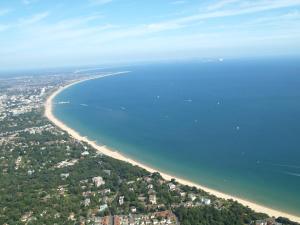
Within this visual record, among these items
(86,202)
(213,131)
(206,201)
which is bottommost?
(86,202)

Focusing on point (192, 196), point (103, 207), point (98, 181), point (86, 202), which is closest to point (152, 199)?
point (192, 196)

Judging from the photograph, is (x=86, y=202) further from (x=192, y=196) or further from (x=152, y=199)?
(x=192, y=196)

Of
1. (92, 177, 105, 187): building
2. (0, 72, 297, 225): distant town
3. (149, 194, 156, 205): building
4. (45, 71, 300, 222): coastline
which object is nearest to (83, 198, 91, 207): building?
(0, 72, 297, 225): distant town

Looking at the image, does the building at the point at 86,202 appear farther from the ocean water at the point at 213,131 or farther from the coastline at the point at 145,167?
the ocean water at the point at 213,131

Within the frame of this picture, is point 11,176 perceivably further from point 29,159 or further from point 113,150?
point 113,150

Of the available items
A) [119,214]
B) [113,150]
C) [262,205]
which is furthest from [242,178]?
[113,150]

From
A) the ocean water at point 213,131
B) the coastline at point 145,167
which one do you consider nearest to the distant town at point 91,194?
the coastline at point 145,167
